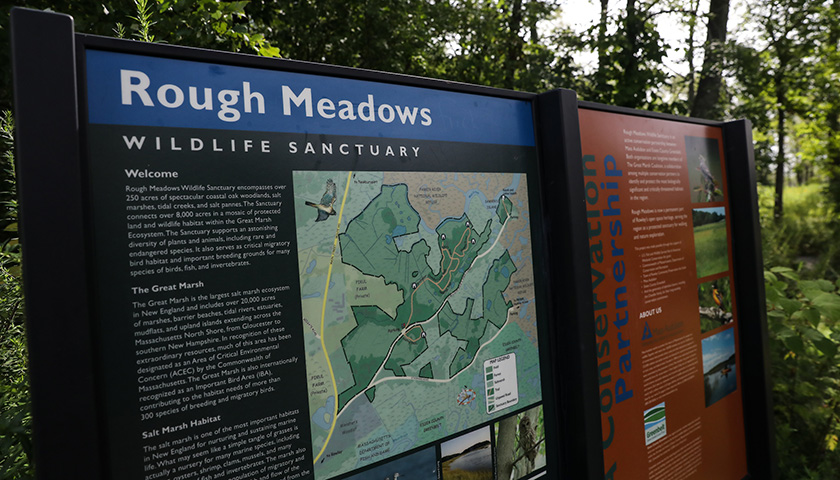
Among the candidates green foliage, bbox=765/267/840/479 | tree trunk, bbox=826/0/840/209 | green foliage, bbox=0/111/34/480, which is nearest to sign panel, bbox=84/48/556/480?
green foliage, bbox=0/111/34/480

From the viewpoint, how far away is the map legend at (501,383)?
6.00 ft

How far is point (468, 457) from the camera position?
1754 mm

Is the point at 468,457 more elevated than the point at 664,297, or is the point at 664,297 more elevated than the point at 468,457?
the point at 664,297

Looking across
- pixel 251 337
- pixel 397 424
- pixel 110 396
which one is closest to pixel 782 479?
pixel 397 424

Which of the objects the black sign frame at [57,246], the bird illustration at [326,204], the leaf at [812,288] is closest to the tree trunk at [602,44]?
the leaf at [812,288]

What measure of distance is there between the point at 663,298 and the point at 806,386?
78.4 inches

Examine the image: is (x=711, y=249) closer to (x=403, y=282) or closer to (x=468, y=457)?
(x=468, y=457)

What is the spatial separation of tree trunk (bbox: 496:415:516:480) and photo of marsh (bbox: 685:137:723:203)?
5.55 feet

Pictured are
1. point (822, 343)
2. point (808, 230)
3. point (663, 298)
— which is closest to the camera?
point (663, 298)

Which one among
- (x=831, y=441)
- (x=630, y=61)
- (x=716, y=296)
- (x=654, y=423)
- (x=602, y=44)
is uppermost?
(x=602, y=44)

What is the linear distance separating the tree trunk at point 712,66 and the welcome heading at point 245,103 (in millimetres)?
6707

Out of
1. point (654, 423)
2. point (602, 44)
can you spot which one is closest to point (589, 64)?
point (602, 44)

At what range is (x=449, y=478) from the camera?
1688 mm

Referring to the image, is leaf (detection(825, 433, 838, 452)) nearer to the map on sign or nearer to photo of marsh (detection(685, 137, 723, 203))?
photo of marsh (detection(685, 137, 723, 203))
